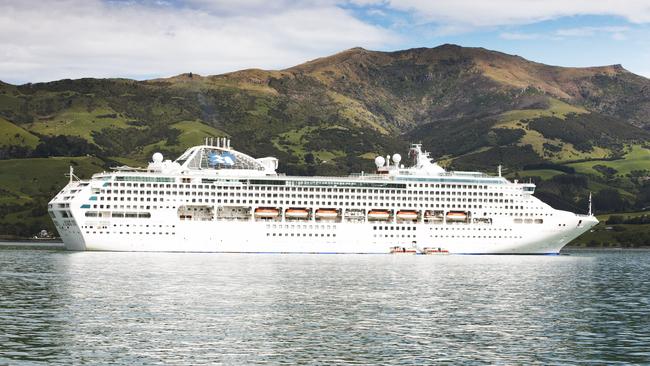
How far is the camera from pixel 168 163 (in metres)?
138

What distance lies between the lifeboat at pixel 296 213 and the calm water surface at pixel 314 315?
31429 millimetres

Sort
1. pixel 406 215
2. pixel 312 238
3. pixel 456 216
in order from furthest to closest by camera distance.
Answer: pixel 456 216, pixel 406 215, pixel 312 238

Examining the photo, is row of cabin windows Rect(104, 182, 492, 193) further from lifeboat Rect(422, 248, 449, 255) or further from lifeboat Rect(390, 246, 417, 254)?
lifeboat Rect(422, 248, 449, 255)

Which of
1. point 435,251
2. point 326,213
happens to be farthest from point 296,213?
point 435,251

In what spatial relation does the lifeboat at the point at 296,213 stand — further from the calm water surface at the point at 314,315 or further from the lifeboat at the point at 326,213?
the calm water surface at the point at 314,315

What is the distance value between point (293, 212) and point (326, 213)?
190 inches

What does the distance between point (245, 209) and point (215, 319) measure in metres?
77.2

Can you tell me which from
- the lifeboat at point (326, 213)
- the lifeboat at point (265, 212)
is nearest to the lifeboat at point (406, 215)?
the lifeboat at point (326, 213)

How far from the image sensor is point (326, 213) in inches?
5394

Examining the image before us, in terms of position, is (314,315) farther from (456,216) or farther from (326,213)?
(456,216)

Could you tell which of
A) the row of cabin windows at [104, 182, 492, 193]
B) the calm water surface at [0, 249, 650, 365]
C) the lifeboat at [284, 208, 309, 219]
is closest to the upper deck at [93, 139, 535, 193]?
the row of cabin windows at [104, 182, 492, 193]

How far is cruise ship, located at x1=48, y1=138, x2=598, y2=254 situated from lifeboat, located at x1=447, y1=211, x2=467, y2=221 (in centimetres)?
16

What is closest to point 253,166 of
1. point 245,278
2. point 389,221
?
point 389,221

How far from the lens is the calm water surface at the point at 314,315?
156 feet
